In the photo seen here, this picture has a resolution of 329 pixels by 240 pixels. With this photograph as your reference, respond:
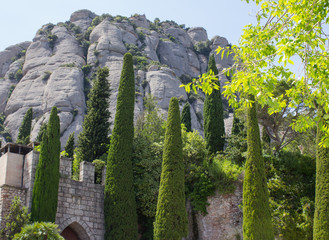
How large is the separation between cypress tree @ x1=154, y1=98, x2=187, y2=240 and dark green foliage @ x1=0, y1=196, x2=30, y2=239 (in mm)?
5666

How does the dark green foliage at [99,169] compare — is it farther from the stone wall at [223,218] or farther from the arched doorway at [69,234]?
the stone wall at [223,218]

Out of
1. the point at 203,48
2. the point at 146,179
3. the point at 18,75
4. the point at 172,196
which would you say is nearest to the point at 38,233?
the point at 172,196

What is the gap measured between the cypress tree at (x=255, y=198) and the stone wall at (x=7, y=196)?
9741 mm

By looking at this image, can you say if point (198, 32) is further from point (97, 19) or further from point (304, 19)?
point (304, 19)

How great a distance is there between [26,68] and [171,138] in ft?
158

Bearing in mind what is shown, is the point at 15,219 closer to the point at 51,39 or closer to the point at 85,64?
the point at 85,64

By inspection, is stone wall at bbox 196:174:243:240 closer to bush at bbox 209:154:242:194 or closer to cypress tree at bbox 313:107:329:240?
bush at bbox 209:154:242:194

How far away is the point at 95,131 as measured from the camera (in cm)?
2594

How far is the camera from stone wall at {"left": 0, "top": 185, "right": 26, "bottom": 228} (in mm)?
17391

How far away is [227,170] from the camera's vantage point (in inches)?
843

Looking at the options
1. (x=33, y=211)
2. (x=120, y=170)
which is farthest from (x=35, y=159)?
(x=120, y=170)

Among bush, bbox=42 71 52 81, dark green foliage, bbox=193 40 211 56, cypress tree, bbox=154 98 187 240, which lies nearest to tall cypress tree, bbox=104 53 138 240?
cypress tree, bbox=154 98 187 240

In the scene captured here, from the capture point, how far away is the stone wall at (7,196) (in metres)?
17.4

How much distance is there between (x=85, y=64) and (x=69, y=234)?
4796 cm
